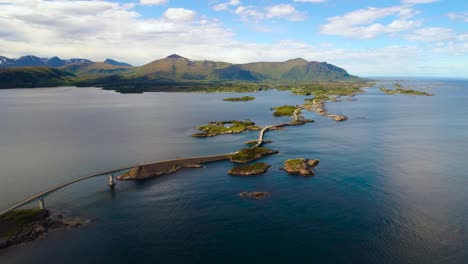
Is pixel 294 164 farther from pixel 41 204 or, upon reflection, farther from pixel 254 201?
pixel 41 204

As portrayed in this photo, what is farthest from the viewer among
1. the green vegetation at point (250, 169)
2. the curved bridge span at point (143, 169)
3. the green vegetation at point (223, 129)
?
the green vegetation at point (223, 129)

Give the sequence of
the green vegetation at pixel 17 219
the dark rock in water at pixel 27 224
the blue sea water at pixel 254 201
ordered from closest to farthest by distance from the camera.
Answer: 1. the blue sea water at pixel 254 201
2. the dark rock in water at pixel 27 224
3. the green vegetation at pixel 17 219

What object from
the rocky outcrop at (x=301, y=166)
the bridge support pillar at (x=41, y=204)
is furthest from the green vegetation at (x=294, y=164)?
the bridge support pillar at (x=41, y=204)

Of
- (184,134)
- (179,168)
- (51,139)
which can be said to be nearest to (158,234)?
(179,168)

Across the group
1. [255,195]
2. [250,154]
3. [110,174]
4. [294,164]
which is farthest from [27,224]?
[294,164]

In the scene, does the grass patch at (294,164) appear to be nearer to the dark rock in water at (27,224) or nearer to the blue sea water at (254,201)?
the blue sea water at (254,201)

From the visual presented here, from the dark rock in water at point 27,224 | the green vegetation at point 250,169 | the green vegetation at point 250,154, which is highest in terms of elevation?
the green vegetation at point 250,154

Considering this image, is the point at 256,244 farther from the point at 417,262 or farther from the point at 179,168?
the point at 179,168
